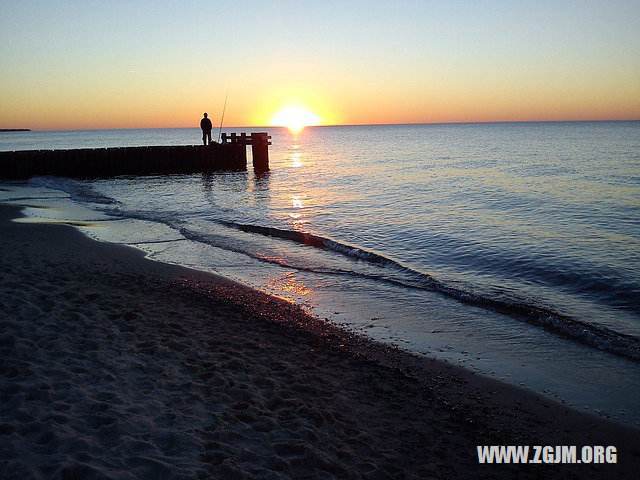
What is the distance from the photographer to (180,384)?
5617 mm

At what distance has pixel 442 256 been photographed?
556 inches

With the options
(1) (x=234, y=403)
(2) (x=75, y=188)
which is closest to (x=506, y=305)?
(1) (x=234, y=403)

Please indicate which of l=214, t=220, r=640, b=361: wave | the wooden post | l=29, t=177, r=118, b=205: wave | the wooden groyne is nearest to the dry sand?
l=214, t=220, r=640, b=361: wave

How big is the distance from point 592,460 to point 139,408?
4473 mm

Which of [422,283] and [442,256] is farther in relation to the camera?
[442,256]

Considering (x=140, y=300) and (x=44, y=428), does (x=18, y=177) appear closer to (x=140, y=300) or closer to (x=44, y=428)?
(x=140, y=300)

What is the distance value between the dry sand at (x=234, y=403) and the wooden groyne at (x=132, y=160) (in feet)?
93.0

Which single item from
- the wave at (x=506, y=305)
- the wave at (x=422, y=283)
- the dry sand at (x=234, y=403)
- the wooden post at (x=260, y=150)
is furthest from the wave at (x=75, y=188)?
the dry sand at (x=234, y=403)

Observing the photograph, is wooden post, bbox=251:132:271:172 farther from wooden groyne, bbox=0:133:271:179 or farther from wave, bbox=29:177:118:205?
wave, bbox=29:177:118:205

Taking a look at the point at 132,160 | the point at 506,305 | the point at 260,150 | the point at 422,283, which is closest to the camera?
the point at 506,305

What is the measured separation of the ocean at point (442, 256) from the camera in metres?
7.68

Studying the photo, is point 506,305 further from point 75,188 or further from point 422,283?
point 75,188

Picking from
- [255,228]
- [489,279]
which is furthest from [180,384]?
[255,228]

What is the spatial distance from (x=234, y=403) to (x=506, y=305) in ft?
20.8
